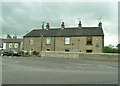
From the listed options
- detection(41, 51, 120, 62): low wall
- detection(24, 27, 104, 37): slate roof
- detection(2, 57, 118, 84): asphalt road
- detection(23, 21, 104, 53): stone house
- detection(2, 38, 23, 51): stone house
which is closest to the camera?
detection(2, 57, 118, 84): asphalt road

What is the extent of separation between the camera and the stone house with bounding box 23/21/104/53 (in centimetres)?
3731

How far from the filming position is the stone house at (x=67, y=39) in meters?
37.3

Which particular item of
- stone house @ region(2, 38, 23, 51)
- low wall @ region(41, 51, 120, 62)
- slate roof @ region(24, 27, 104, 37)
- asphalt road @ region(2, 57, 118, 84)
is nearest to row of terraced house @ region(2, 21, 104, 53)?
slate roof @ region(24, 27, 104, 37)

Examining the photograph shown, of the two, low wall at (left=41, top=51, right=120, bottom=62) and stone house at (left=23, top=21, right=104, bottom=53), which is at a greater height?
stone house at (left=23, top=21, right=104, bottom=53)

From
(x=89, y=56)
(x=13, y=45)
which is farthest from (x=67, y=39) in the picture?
(x=13, y=45)

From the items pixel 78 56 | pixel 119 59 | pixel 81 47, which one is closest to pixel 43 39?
pixel 81 47

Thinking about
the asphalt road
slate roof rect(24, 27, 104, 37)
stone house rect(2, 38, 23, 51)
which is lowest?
the asphalt road

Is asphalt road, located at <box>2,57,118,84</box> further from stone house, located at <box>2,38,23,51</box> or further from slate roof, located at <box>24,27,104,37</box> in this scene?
stone house, located at <box>2,38,23,51</box>

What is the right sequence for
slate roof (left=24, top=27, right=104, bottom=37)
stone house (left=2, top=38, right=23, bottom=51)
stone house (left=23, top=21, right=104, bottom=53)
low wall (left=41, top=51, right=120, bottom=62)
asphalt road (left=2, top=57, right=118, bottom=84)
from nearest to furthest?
asphalt road (left=2, top=57, right=118, bottom=84) → low wall (left=41, top=51, right=120, bottom=62) → stone house (left=23, top=21, right=104, bottom=53) → slate roof (left=24, top=27, right=104, bottom=37) → stone house (left=2, top=38, right=23, bottom=51)

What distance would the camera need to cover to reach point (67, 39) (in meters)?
39.8

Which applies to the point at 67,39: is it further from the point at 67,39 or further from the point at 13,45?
the point at 13,45

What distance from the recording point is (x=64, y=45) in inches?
1563

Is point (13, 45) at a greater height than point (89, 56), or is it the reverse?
point (13, 45)

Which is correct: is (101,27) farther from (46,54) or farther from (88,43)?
(46,54)
